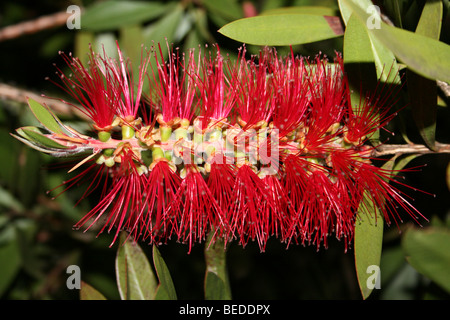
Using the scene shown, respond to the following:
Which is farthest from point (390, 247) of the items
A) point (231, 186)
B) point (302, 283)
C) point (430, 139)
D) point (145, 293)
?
point (145, 293)

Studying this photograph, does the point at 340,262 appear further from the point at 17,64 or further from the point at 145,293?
the point at 17,64

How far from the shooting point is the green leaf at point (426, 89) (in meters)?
1.07

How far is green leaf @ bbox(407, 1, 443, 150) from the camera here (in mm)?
1069

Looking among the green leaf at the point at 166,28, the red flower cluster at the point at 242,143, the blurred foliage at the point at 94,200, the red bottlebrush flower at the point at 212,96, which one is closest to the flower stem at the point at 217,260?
the red flower cluster at the point at 242,143

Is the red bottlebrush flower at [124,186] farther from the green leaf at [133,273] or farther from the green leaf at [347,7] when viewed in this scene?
the green leaf at [347,7]

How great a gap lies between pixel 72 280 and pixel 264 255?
43.0 inches

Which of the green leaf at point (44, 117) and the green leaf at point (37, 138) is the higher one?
the green leaf at point (44, 117)

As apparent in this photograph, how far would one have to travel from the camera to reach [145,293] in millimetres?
1448

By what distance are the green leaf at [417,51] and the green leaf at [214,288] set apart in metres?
0.91

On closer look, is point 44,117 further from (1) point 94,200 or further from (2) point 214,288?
(1) point 94,200

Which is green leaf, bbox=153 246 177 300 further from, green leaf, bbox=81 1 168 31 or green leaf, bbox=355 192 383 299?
green leaf, bbox=81 1 168 31

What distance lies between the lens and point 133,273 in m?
1.44

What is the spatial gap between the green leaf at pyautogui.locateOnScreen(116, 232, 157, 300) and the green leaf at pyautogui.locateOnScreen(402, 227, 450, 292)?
86 centimetres

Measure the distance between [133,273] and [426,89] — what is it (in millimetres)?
1116
